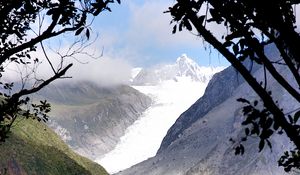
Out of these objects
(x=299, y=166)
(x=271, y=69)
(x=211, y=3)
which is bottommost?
(x=299, y=166)

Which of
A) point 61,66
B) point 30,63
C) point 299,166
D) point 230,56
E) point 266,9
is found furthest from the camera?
point 30,63

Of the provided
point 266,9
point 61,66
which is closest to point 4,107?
point 61,66

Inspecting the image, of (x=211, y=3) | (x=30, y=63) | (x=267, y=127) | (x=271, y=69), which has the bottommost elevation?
(x=267, y=127)

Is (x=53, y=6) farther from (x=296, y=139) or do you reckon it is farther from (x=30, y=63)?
(x=30, y=63)

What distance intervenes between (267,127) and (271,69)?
86 centimetres

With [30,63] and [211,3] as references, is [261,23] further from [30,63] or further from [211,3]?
[30,63]

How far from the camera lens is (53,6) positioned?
7129 millimetres

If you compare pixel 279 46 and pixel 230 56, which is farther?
pixel 279 46

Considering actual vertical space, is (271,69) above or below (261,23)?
below

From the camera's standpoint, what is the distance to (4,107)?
1020 cm

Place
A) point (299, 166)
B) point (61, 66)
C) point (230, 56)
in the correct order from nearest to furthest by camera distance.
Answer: point (230, 56) → point (299, 166) → point (61, 66)

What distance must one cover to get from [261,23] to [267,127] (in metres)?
1.45

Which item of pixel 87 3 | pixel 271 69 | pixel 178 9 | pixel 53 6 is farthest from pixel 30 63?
pixel 271 69

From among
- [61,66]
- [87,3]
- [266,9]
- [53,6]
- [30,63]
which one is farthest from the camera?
[30,63]
